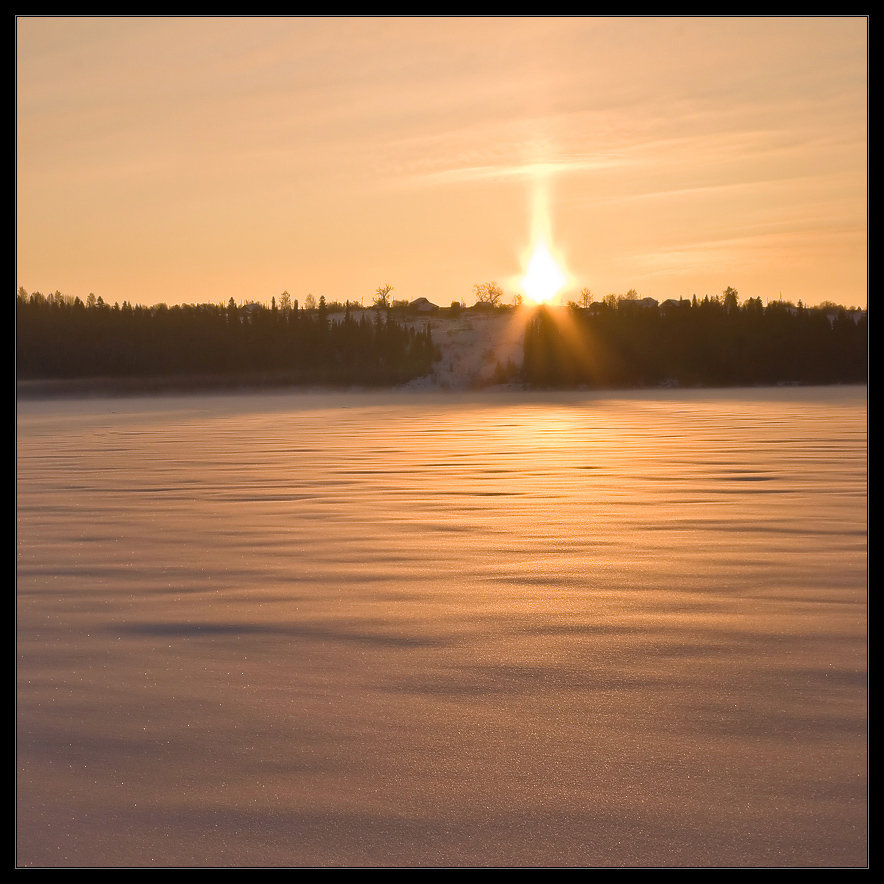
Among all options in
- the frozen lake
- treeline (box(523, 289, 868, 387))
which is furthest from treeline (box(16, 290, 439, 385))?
the frozen lake

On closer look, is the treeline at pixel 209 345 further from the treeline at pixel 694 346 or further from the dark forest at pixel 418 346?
the treeline at pixel 694 346

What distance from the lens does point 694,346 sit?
142 m

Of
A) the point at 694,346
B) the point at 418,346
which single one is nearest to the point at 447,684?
the point at 694,346

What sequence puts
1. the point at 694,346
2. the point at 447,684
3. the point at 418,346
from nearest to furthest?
1. the point at 447,684
2. the point at 694,346
3. the point at 418,346

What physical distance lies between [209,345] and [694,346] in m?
65.1

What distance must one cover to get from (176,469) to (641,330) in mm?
133036

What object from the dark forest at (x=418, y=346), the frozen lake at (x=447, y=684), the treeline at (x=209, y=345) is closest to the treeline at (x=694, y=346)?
the dark forest at (x=418, y=346)

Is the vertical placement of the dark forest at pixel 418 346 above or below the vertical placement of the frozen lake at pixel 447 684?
above

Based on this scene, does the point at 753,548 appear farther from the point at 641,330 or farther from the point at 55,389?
the point at 641,330

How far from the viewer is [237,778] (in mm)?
4074

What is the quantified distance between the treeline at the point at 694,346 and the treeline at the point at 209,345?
63.9 ft

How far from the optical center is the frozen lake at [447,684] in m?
3.63

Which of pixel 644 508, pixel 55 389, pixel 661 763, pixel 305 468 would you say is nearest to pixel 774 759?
pixel 661 763

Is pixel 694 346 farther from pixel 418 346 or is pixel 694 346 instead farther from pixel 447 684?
pixel 447 684
